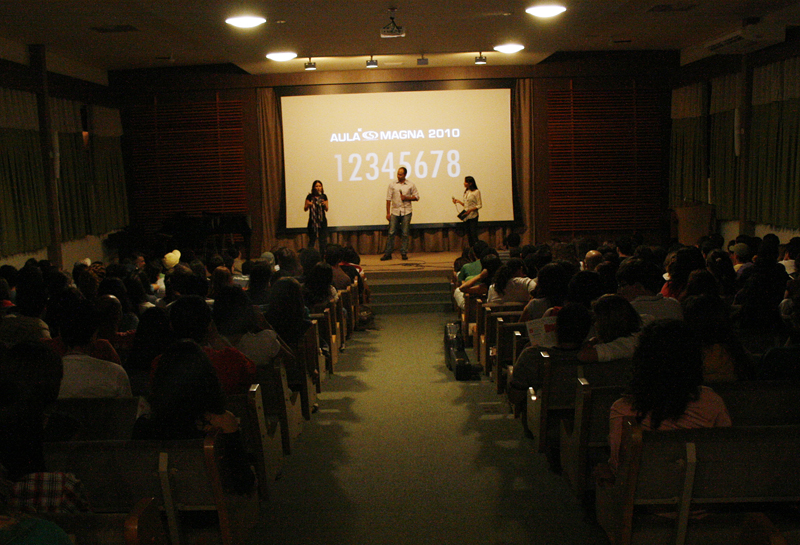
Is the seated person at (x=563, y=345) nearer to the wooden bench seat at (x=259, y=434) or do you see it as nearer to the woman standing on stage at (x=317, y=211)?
the wooden bench seat at (x=259, y=434)

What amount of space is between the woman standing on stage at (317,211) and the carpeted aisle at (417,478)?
16.8ft

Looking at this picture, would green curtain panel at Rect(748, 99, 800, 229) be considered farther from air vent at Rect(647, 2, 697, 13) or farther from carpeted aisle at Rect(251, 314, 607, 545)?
carpeted aisle at Rect(251, 314, 607, 545)

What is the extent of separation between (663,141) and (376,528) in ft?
34.7

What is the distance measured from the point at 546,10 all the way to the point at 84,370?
5.66m

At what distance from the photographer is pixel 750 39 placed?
798cm

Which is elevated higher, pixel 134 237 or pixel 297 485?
pixel 134 237

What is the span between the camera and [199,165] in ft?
39.0

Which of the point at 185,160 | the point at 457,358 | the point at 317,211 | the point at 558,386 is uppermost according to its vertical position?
the point at 185,160

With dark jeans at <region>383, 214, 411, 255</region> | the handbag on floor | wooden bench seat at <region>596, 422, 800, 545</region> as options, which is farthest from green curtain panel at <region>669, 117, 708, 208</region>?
wooden bench seat at <region>596, 422, 800, 545</region>

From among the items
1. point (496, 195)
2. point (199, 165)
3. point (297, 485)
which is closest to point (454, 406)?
point (297, 485)

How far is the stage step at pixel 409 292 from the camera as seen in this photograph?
895 centimetres

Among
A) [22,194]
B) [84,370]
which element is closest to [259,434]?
[84,370]

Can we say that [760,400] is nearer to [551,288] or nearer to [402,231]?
[551,288]

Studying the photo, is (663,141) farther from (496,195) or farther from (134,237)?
(134,237)
